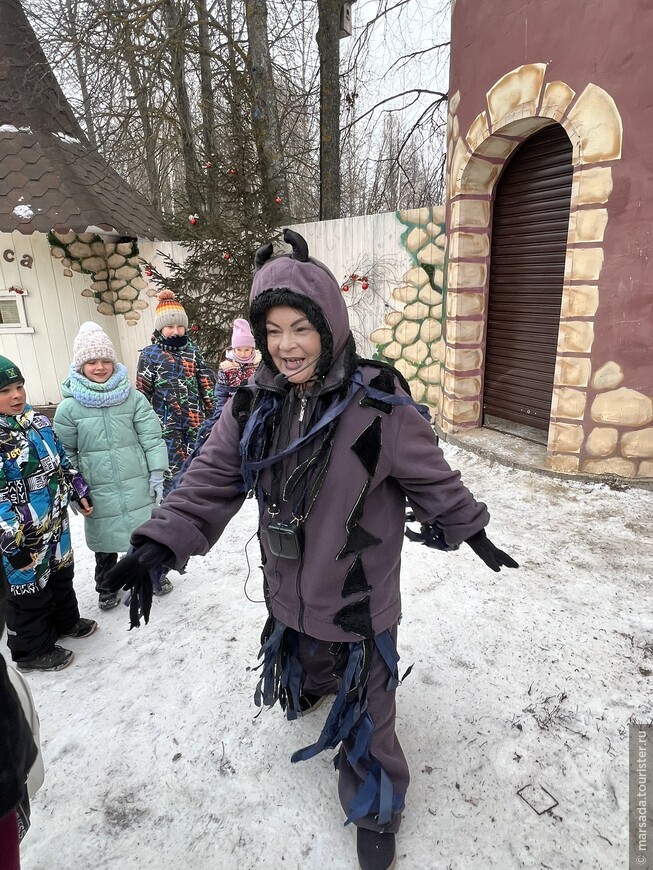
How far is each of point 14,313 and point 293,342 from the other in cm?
714

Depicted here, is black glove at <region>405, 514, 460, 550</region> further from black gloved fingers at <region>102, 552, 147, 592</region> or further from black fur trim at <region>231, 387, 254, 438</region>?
black gloved fingers at <region>102, 552, 147, 592</region>

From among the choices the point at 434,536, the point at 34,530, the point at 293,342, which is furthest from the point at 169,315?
the point at 434,536

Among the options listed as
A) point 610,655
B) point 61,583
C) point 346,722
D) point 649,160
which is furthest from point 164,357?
point 649,160

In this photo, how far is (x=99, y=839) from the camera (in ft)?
5.37

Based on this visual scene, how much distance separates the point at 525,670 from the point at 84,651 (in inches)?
83.4

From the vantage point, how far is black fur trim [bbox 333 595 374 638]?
1.49 meters

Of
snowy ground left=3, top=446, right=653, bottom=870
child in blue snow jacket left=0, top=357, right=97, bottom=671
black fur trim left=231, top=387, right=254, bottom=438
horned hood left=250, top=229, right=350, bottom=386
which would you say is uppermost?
horned hood left=250, top=229, right=350, bottom=386

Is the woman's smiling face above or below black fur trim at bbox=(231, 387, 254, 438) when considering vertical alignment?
above

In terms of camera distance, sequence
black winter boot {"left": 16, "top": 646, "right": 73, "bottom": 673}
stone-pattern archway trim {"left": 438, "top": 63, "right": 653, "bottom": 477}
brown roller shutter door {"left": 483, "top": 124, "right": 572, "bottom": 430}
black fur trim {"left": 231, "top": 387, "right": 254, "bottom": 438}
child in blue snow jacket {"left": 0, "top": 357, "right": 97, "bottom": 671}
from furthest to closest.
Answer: brown roller shutter door {"left": 483, "top": 124, "right": 572, "bottom": 430} < stone-pattern archway trim {"left": 438, "top": 63, "right": 653, "bottom": 477} < black winter boot {"left": 16, "top": 646, "right": 73, "bottom": 673} < child in blue snow jacket {"left": 0, "top": 357, "right": 97, "bottom": 671} < black fur trim {"left": 231, "top": 387, "right": 254, "bottom": 438}

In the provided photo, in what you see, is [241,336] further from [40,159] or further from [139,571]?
[40,159]

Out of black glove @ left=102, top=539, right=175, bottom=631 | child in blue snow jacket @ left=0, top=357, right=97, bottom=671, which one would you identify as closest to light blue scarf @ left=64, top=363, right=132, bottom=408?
child in blue snow jacket @ left=0, top=357, right=97, bottom=671

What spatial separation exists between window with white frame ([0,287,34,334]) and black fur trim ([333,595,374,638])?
718cm

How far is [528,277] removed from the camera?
15.9 ft

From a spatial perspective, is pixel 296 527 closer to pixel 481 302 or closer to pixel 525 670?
pixel 525 670
